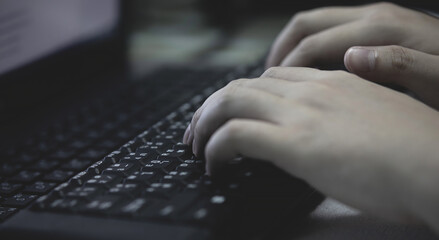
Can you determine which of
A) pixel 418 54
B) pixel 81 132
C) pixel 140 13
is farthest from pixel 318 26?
pixel 140 13

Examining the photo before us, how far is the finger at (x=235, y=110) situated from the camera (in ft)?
1.41

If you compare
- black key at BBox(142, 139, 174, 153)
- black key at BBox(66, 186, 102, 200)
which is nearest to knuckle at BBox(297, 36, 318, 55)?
black key at BBox(142, 139, 174, 153)

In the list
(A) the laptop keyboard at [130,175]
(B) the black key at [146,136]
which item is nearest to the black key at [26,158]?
(A) the laptop keyboard at [130,175]

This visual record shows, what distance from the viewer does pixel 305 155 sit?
15.4 inches

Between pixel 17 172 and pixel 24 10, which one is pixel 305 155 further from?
pixel 24 10

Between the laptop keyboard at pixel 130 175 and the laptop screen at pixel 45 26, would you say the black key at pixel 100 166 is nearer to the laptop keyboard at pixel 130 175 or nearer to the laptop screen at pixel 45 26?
the laptop keyboard at pixel 130 175

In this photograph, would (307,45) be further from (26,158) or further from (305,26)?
(26,158)

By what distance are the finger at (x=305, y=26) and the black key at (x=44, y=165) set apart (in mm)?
296

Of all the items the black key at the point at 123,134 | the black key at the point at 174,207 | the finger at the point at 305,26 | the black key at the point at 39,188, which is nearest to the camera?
the black key at the point at 174,207

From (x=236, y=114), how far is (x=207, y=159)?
39 millimetres

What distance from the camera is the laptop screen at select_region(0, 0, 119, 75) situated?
2.15 ft

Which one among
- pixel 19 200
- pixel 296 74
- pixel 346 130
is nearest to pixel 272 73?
pixel 296 74

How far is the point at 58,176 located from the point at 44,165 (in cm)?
4

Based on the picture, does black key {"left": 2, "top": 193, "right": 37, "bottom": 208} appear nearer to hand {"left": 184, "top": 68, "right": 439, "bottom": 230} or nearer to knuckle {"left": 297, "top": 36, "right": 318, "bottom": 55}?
hand {"left": 184, "top": 68, "right": 439, "bottom": 230}
